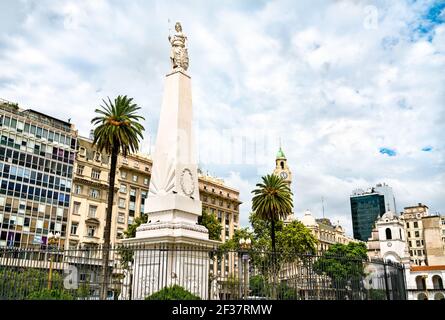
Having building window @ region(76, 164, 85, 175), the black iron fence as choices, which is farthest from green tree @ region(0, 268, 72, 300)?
building window @ region(76, 164, 85, 175)

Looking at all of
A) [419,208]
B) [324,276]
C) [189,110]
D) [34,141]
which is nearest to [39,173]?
[34,141]

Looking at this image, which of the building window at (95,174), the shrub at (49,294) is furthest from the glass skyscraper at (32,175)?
the shrub at (49,294)

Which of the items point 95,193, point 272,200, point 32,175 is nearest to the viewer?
point 272,200

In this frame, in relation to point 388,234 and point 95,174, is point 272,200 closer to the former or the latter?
point 95,174

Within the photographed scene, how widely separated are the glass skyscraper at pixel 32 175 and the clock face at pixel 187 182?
28791 mm

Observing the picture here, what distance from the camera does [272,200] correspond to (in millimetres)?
41531

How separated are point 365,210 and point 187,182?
168m

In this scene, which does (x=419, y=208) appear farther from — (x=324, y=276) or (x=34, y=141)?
(x=324, y=276)

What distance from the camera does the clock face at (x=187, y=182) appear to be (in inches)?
731

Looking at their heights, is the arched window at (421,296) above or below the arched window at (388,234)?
below

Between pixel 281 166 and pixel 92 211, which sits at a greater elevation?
pixel 281 166

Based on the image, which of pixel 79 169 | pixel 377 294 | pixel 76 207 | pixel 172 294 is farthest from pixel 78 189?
pixel 377 294

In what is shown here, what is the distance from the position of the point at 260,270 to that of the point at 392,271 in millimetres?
4758

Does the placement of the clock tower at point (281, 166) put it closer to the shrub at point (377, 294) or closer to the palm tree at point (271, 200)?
the palm tree at point (271, 200)
